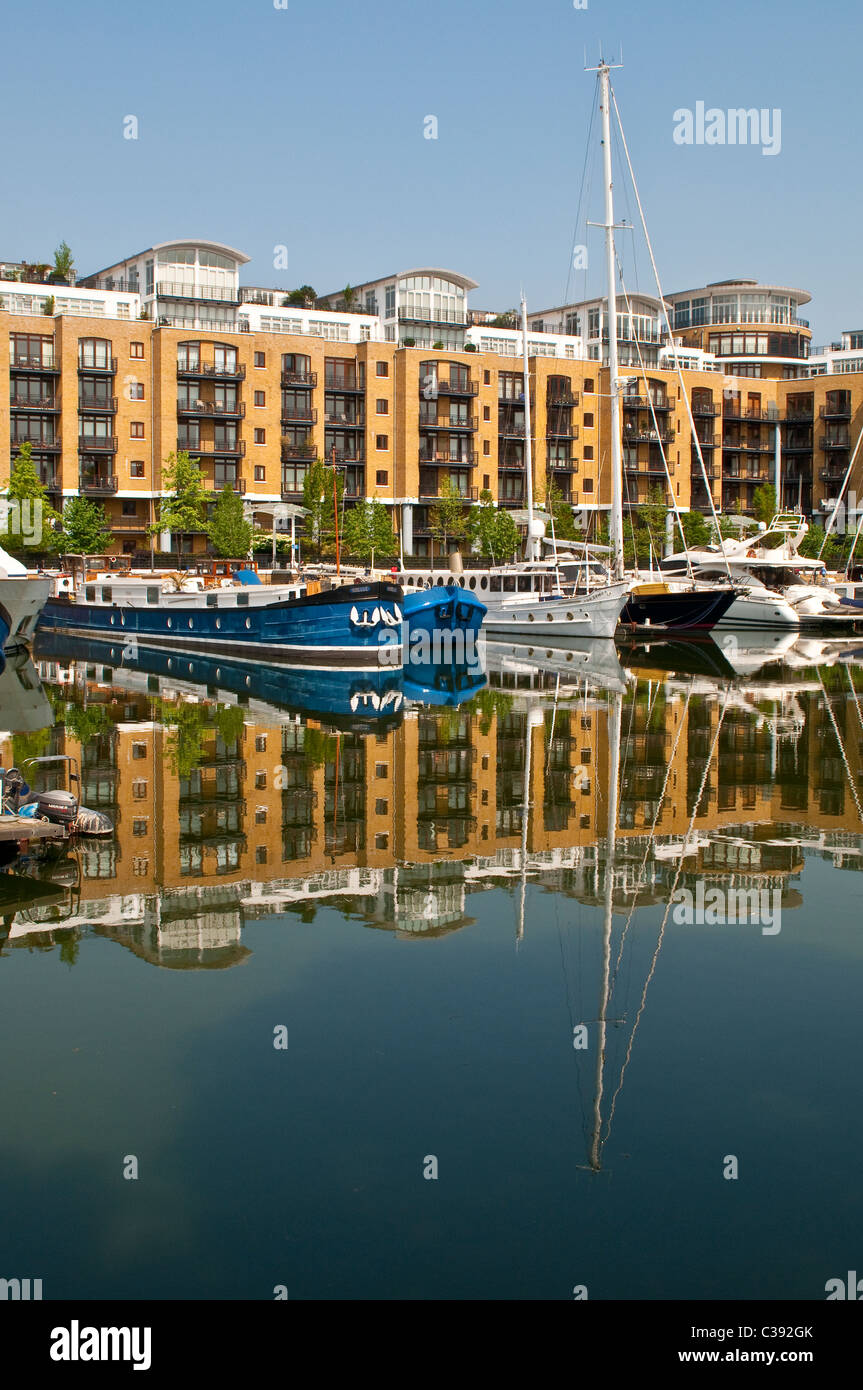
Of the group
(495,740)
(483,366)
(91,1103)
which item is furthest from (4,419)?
(91,1103)

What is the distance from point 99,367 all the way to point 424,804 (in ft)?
195

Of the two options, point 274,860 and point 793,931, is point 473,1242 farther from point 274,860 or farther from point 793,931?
point 274,860

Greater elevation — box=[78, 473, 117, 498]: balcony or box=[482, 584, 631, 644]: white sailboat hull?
box=[78, 473, 117, 498]: balcony

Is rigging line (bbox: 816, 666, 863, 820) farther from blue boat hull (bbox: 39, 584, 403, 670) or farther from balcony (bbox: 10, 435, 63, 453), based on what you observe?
balcony (bbox: 10, 435, 63, 453)

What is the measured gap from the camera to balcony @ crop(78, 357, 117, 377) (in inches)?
2758

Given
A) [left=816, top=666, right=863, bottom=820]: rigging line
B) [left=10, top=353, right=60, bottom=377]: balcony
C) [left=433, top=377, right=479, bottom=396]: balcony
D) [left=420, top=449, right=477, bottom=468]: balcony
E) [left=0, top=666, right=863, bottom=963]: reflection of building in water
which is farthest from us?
[left=420, top=449, right=477, bottom=468]: balcony

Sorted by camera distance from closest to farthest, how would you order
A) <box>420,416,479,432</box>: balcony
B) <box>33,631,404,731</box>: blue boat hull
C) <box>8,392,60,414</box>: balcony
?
<box>33,631,404,731</box>: blue boat hull, <box>8,392,60,414</box>: balcony, <box>420,416,479,432</box>: balcony

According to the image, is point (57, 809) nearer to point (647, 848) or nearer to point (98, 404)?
point (647, 848)

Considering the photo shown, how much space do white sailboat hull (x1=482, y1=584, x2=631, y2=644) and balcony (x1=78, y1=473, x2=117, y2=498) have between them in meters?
29.8

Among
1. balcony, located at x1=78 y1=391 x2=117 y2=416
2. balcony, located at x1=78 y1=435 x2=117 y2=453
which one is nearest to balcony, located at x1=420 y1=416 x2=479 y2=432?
balcony, located at x1=78 y1=391 x2=117 y2=416

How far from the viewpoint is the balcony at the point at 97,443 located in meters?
70.9

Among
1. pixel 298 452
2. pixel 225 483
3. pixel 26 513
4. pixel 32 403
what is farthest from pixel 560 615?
pixel 32 403

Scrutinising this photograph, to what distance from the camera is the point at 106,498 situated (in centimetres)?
7212

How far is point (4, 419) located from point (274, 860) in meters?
61.0
